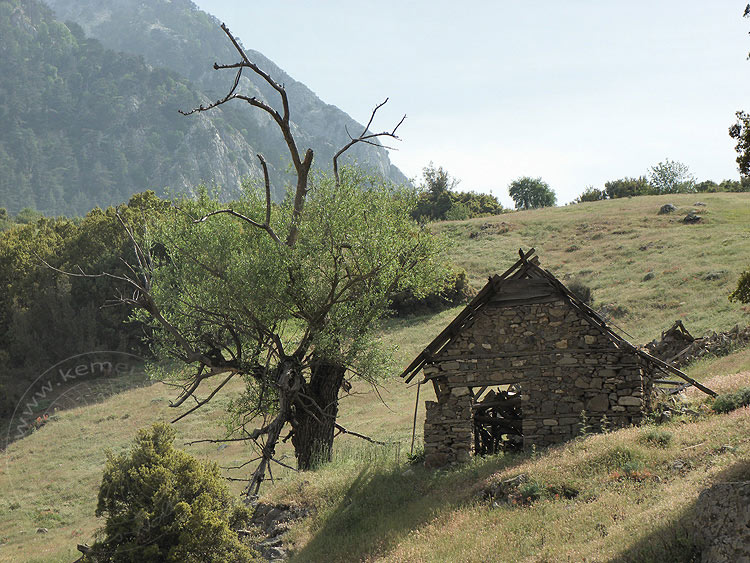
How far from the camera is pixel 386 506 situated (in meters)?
16.0

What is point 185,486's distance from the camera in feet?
48.9

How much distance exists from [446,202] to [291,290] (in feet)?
283

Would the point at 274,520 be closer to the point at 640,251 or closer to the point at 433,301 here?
the point at 433,301

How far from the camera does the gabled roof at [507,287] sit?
17188mm

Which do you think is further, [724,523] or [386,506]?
[386,506]

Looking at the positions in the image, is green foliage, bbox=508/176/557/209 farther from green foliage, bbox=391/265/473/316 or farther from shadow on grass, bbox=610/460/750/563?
shadow on grass, bbox=610/460/750/563

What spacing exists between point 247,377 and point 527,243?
167 ft

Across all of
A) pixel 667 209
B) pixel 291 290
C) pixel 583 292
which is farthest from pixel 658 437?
pixel 667 209

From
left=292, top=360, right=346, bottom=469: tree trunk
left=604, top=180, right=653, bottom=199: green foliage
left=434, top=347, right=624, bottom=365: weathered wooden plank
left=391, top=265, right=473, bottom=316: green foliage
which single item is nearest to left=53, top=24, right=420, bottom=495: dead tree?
left=292, top=360, right=346, bottom=469: tree trunk

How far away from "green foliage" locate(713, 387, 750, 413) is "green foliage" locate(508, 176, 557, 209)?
103379 millimetres

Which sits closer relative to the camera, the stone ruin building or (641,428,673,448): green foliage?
(641,428,673,448): green foliage

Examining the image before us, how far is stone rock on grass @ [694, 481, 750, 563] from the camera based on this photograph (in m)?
8.44

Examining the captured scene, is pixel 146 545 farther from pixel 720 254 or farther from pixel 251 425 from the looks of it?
pixel 720 254

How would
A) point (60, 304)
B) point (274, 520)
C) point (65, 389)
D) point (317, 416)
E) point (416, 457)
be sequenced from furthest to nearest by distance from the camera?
A: point (60, 304), point (65, 389), point (317, 416), point (416, 457), point (274, 520)
